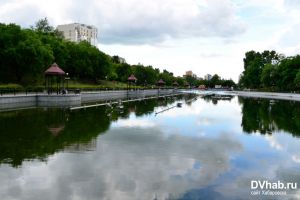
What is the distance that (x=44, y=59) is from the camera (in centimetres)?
5200

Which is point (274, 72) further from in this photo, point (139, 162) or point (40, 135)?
point (139, 162)

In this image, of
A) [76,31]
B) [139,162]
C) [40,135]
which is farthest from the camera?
[76,31]

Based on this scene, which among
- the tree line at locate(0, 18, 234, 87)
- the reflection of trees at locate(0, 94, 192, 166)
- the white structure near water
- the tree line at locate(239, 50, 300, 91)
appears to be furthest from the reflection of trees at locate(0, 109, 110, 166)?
the white structure near water

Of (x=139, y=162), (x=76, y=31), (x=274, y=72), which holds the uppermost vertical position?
(x=76, y=31)

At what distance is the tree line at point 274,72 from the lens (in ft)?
259

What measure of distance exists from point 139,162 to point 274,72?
8317cm

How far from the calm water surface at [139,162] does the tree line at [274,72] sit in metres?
57.8

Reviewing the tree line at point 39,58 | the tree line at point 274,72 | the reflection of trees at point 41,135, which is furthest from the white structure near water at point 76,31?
the reflection of trees at point 41,135

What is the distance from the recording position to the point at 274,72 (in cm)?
8850

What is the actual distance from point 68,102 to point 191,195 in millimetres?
32112

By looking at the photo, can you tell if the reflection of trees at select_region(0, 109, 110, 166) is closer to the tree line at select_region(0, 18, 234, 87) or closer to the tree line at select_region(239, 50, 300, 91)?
the tree line at select_region(0, 18, 234, 87)

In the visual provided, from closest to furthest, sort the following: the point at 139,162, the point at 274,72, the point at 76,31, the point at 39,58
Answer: the point at 139,162 → the point at 39,58 → the point at 274,72 → the point at 76,31

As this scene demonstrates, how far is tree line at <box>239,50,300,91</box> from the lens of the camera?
79.1 meters

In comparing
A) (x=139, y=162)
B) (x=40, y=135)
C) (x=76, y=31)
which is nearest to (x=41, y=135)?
(x=40, y=135)
